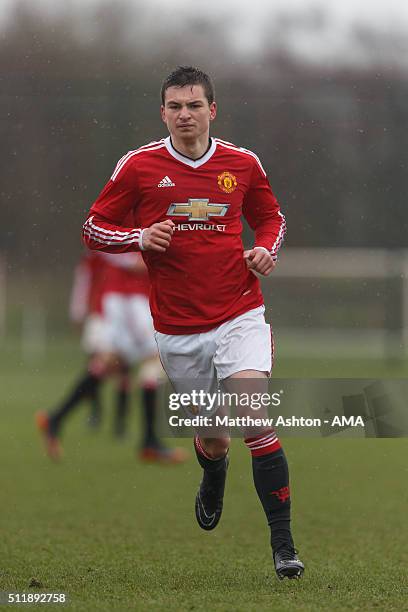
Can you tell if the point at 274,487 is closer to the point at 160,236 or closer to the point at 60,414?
the point at 160,236

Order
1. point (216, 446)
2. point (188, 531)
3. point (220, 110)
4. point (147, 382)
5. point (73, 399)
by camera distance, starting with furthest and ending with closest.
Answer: point (220, 110) < point (73, 399) < point (147, 382) < point (188, 531) < point (216, 446)

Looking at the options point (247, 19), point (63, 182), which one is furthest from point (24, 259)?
point (247, 19)

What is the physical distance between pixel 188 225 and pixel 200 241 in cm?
7

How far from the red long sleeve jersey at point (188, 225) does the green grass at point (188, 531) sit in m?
0.96

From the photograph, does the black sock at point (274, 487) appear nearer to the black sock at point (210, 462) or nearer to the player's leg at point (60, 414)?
the black sock at point (210, 462)

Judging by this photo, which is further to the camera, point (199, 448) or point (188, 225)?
point (199, 448)

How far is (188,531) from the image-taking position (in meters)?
5.85

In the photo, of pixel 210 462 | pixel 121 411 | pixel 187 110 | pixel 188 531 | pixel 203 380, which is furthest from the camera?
pixel 121 411

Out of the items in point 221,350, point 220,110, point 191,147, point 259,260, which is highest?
point 220,110

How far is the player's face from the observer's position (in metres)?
4.68

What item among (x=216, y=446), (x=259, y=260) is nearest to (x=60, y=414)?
(x=216, y=446)

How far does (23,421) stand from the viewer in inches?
440

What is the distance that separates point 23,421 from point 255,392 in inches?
268

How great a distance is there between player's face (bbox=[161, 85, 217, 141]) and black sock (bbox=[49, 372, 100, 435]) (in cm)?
437
